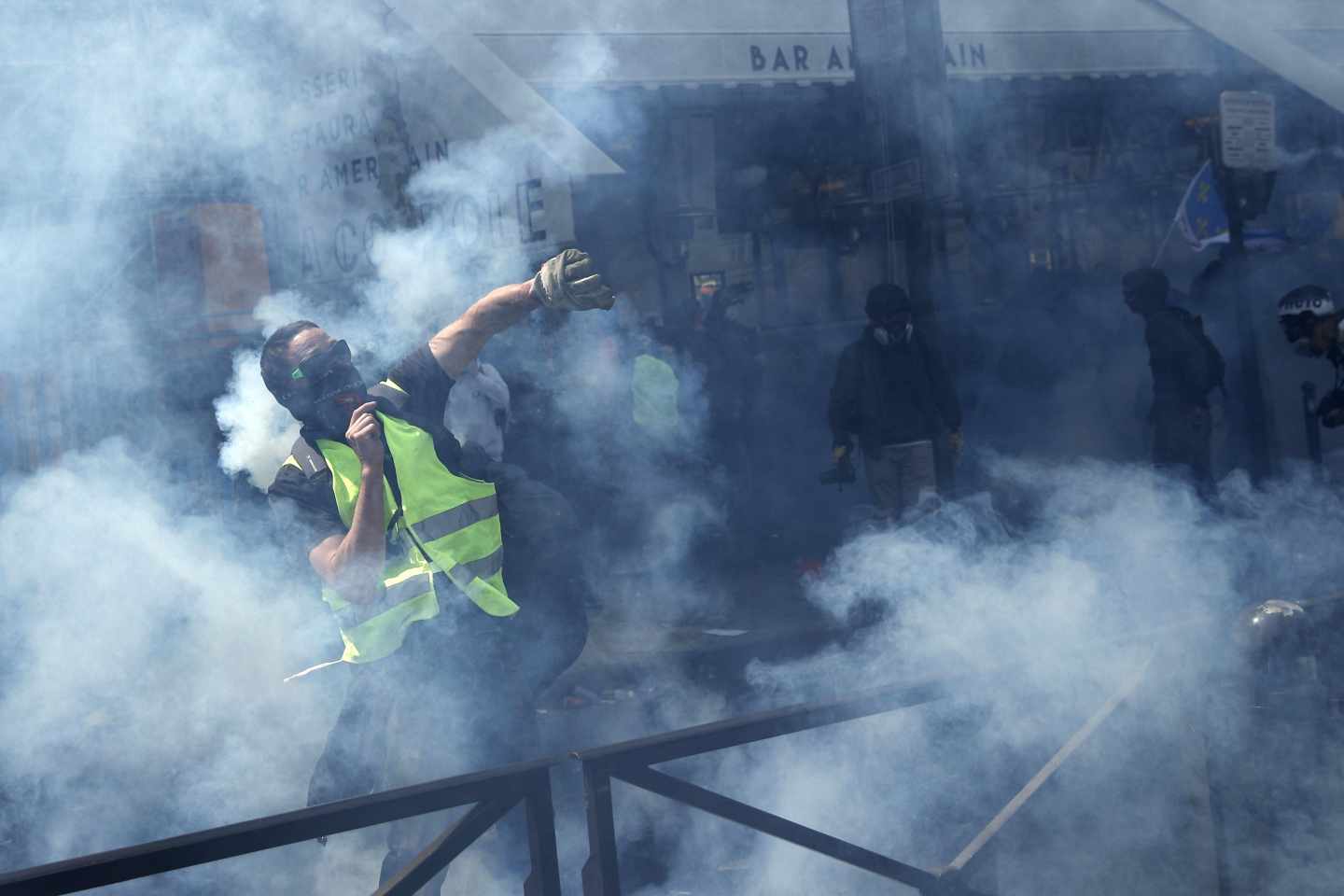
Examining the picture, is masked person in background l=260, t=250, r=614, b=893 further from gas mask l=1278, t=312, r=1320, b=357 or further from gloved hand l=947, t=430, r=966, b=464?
gas mask l=1278, t=312, r=1320, b=357

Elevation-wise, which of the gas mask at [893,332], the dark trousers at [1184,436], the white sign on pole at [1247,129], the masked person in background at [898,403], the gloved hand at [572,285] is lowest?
the dark trousers at [1184,436]

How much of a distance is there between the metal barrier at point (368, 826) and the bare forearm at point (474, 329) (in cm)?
119

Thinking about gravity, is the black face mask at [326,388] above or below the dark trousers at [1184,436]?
above

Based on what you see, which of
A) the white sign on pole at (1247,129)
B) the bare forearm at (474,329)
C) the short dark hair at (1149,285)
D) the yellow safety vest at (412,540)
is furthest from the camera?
the white sign on pole at (1247,129)

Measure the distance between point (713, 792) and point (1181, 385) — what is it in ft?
15.8

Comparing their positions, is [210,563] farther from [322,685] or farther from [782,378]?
[782,378]

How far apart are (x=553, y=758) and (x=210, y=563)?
2769 millimetres

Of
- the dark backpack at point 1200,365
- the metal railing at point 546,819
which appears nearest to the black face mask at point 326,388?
the metal railing at point 546,819

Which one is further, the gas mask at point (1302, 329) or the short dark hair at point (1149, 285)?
the short dark hair at point (1149, 285)

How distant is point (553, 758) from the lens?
7.53ft

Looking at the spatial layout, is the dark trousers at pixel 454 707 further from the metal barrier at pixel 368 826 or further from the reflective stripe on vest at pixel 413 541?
the metal barrier at pixel 368 826

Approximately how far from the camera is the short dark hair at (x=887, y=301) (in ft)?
20.0

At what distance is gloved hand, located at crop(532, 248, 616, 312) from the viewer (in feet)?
9.61

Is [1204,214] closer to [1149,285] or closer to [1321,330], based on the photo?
[1149,285]
